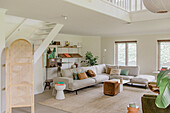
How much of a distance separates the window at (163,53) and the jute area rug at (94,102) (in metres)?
2.56

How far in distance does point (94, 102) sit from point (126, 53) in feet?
15.3

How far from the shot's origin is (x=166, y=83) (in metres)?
1.73

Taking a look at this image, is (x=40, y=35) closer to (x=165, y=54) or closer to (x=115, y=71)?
(x=115, y=71)

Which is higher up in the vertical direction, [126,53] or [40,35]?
[40,35]

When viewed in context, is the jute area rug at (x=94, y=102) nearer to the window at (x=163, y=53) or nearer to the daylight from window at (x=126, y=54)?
the window at (x=163, y=53)

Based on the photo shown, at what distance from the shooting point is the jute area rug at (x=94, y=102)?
4.31m

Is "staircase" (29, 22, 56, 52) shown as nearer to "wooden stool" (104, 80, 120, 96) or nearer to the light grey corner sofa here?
the light grey corner sofa

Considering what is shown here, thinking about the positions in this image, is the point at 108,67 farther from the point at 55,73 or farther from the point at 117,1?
the point at 117,1

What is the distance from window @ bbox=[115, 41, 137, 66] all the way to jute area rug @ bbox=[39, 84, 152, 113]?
2.90 metres

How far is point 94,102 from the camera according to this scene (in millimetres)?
4895

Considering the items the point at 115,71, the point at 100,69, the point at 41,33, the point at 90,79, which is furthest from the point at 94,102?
the point at 100,69

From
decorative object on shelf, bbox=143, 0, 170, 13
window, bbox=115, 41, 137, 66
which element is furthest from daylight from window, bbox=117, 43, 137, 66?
decorative object on shelf, bbox=143, 0, 170, 13

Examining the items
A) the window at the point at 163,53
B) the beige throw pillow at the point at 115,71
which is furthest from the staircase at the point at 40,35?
the window at the point at 163,53

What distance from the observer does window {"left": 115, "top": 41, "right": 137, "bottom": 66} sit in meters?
8.59
